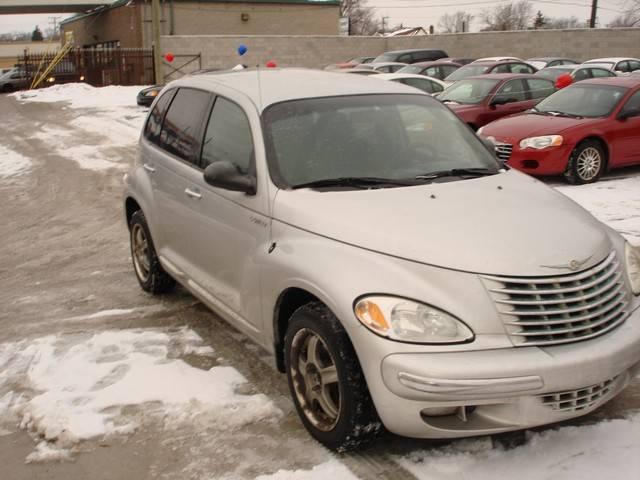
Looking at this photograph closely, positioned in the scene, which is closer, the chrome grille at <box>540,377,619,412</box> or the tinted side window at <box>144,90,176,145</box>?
the chrome grille at <box>540,377,619,412</box>

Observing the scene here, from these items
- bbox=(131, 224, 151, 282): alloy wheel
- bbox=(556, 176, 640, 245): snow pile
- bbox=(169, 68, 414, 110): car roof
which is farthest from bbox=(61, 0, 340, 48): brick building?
bbox=(169, 68, 414, 110): car roof

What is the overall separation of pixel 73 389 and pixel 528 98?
12.4 metres

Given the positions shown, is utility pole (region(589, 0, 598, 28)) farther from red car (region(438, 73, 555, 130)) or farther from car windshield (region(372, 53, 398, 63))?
red car (region(438, 73, 555, 130))

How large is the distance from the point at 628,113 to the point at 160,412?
30.1 feet

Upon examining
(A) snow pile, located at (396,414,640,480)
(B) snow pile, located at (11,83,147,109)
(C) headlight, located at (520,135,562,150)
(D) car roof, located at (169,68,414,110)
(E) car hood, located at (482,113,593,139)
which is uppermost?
(D) car roof, located at (169,68,414,110)

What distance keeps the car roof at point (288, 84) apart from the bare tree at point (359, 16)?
88.0 metres

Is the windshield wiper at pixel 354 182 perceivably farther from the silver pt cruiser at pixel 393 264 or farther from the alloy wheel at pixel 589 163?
the alloy wheel at pixel 589 163

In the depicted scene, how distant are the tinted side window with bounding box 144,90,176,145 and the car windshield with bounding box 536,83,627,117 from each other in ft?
23.9

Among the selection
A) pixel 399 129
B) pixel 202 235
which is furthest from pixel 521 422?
pixel 202 235

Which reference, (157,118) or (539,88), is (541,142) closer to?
(539,88)

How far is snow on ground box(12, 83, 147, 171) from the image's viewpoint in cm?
1446

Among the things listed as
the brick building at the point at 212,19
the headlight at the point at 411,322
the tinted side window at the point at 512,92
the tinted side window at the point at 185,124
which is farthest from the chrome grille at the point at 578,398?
the brick building at the point at 212,19

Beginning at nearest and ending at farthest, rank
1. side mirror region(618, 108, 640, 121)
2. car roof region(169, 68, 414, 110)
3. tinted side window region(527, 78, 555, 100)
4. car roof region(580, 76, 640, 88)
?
car roof region(169, 68, 414, 110), side mirror region(618, 108, 640, 121), car roof region(580, 76, 640, 88), tinted side window region(527, 78, 555, 100)

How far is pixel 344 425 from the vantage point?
11.5 ft
